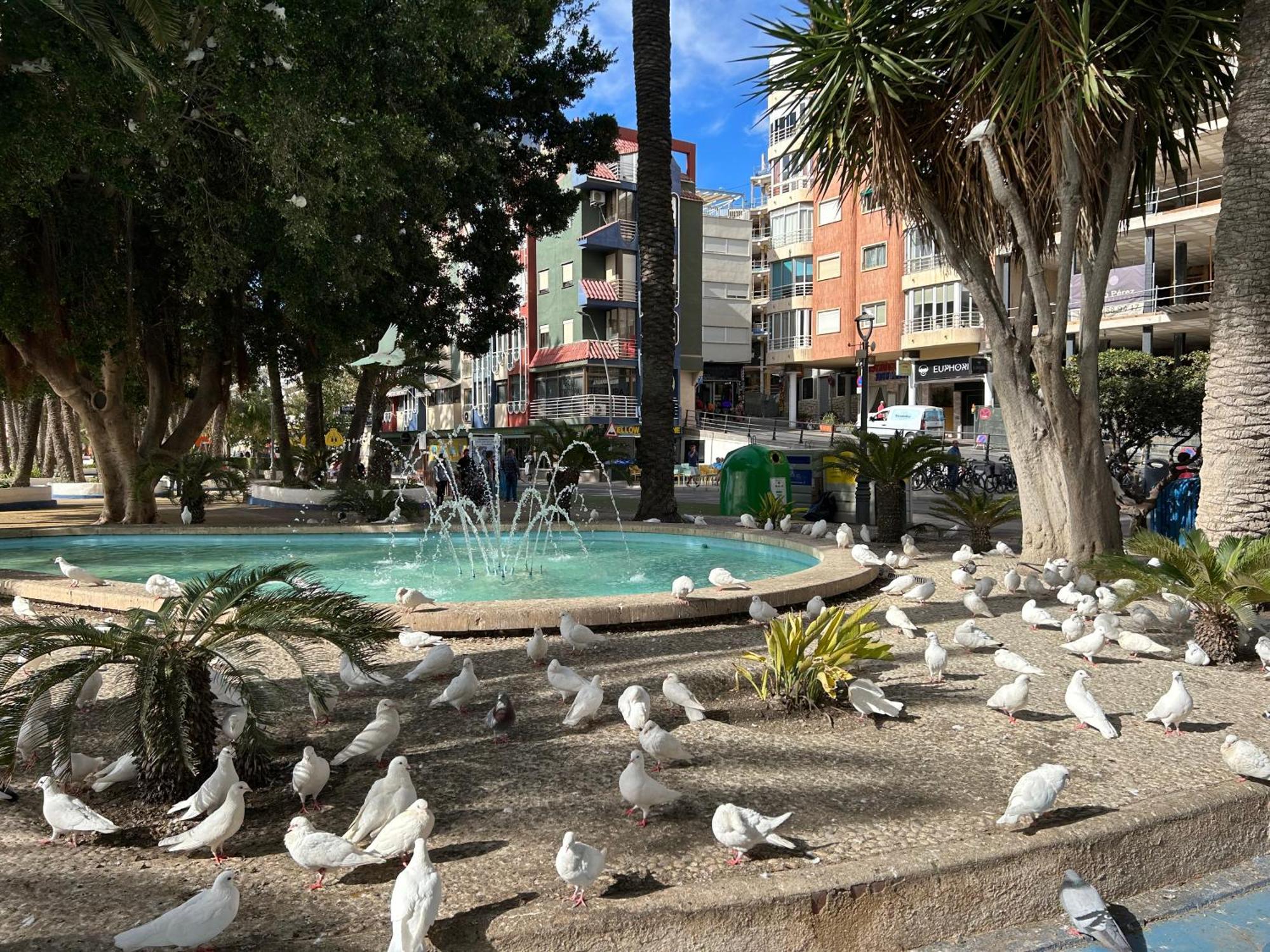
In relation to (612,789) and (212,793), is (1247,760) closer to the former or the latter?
(612,789)

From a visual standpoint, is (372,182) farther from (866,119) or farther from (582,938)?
(582,938)

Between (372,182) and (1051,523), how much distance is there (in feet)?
28.7

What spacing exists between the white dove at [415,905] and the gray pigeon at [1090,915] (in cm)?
216

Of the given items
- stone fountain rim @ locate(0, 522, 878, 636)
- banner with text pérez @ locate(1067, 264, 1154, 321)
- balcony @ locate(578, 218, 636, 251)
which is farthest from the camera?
balcony @ locate(578, 218, 636, 251)

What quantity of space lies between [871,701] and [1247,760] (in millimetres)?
1677

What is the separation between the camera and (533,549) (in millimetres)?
12422

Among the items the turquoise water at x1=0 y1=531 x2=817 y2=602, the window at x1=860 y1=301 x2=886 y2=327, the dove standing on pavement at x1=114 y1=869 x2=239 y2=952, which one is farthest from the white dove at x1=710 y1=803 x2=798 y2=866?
the window at x1=860 y1=301 x2=886 y2=327

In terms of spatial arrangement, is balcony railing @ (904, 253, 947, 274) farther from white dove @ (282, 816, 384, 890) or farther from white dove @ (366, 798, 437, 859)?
white dove @ (282, 816, 384, 890)

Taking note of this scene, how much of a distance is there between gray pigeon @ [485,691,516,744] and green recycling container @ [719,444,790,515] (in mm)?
11127

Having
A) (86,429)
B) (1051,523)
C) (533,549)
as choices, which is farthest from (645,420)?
(86,429)

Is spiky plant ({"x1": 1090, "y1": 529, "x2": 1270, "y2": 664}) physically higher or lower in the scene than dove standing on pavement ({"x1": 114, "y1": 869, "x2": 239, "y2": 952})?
higher

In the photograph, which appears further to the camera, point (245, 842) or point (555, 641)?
point (555, 641)

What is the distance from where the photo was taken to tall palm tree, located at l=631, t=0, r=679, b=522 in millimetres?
13914

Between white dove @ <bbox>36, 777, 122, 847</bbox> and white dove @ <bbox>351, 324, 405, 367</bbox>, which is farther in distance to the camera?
white dove @ <bbox>351, 324, 405, 367</bbox>
